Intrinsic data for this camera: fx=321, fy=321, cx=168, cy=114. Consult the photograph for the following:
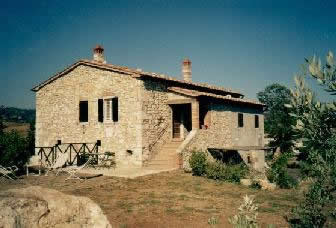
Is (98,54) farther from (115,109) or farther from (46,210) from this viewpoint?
(46,210)

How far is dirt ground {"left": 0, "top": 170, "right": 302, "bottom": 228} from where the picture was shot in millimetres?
7449

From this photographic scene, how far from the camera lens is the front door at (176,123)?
57.3 feet

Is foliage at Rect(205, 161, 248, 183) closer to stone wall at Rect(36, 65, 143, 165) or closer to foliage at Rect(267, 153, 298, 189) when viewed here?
foliage at Rect(267, 153, 298, 189)

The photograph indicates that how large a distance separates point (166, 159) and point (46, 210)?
11334 mm

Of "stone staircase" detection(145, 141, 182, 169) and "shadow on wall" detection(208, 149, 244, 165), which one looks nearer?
"stone staircase" detection(145, 141, 182, 169)

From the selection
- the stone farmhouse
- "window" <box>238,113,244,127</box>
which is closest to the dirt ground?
the stone farmhouse

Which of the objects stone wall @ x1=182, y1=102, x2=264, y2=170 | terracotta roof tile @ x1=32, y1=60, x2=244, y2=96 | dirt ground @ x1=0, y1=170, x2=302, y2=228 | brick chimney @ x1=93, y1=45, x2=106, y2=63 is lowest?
dirt ground @ x1=0, y1=170, x2=302, y2=228

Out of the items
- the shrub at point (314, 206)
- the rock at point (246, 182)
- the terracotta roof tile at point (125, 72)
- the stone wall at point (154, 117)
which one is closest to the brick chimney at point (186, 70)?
the terracotta roof tile at point (125, 72)

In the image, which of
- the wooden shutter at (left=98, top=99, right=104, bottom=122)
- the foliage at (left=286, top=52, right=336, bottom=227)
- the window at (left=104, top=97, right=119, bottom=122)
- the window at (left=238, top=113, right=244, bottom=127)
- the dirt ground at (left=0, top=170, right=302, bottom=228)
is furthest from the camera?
the window at (left=238, top=113, right=244, bottom=127)

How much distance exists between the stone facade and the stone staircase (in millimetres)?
287

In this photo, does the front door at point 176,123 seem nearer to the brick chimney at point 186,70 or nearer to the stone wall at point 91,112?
the stone wall at point 91,112

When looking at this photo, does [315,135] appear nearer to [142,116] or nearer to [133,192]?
[133,192]

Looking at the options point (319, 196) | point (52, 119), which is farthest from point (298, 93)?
point (52, 119)

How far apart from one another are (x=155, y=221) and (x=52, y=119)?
44.5 ft
